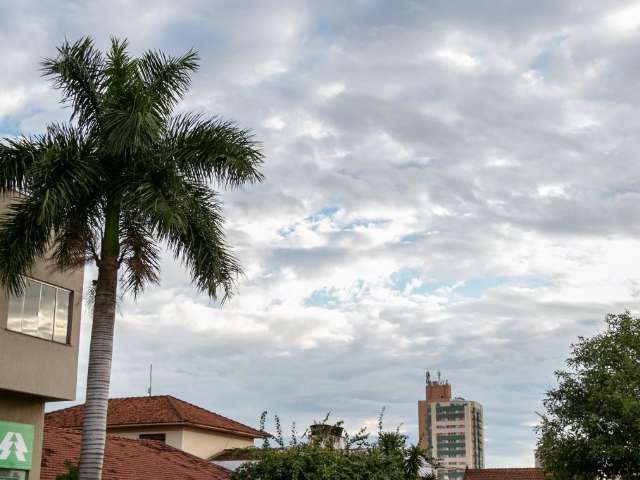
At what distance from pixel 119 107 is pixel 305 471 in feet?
38.7

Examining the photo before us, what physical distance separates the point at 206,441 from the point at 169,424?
7.88 feet

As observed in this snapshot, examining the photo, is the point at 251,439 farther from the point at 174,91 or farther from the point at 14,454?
the point at 174,91

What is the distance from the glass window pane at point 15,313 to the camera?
76.4 feet

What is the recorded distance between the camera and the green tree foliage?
26.4m

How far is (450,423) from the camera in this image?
192 meters

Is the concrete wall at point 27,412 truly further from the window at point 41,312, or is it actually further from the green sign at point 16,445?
the window at point 41,312

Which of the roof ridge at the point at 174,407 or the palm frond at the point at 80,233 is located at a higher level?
the palm frond at the point at 80,233

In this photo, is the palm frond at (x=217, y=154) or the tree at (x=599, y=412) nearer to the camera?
the palm frond at (x=217, y=154)

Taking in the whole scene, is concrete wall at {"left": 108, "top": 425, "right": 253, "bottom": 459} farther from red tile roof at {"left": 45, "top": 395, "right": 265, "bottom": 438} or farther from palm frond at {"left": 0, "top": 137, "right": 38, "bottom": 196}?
palm frond at {"left": 0, "top": 137, "right": 38, "bottom": 196}

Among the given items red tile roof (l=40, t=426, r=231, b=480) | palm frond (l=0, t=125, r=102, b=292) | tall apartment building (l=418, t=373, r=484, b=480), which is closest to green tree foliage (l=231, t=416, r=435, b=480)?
red tile roof (l=40, t=426, r=231, b=480)

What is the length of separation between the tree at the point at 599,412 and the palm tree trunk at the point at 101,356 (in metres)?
27.1

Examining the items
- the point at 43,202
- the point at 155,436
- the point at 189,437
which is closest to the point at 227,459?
the point at 189,437

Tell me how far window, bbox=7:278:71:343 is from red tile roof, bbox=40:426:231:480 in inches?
198

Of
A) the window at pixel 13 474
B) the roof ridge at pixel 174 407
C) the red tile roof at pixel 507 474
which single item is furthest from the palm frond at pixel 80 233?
the red tile roof at pixel 507 474
